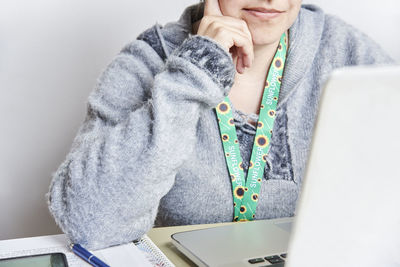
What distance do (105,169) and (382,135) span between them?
505mm

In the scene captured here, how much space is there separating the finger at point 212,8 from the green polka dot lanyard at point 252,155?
0.62ft

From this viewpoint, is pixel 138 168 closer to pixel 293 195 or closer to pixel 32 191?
pixel 293 195

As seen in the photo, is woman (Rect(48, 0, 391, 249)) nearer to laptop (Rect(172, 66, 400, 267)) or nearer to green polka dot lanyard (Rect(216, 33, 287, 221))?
green polka dot lanyard (Rect(216, 33, 287, 221))

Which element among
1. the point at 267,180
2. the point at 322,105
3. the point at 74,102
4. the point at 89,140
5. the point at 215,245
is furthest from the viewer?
the point at 74,102

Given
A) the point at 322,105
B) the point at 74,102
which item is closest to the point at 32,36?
the point at 74,102

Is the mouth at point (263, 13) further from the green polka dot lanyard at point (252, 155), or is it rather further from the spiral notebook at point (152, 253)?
the spiral notebook at point (152, 253)

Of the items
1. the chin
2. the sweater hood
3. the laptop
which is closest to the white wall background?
the sweater hood

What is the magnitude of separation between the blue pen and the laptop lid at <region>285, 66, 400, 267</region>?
1.09 ft

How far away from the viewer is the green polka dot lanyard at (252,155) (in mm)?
971

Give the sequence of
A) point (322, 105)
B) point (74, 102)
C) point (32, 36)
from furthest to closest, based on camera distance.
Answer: point (74, 102) < point (32, 36) < point (322, 105)

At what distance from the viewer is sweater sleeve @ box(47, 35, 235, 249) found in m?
0.77

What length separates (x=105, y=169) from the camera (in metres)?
0.78

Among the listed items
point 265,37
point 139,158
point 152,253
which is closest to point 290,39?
point 265,37

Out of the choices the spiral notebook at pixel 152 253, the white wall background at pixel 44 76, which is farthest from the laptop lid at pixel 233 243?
the white wall background at pixel 44 76
